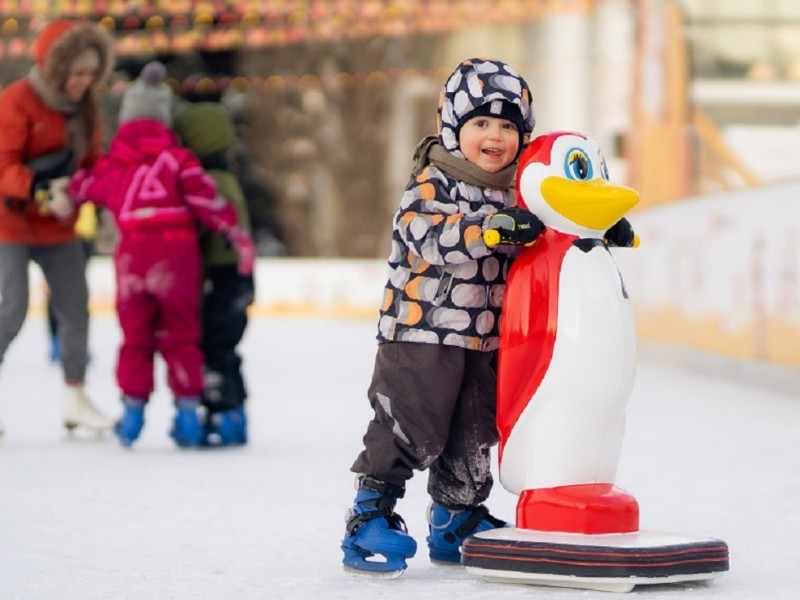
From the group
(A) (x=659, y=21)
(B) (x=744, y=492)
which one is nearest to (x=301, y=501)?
(B) (x=744, y=492)

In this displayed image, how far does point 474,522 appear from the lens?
11.2ft

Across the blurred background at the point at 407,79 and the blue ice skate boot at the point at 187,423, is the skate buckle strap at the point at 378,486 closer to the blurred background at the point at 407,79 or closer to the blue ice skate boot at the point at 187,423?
the blue ice skate boot at the point at 187,423

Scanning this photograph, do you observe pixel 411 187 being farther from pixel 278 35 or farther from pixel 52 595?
pixel 278 35

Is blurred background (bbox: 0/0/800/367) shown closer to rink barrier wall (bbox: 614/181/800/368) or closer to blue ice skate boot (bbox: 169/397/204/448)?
rink barrier wall (bbox: 614/181/800/368)

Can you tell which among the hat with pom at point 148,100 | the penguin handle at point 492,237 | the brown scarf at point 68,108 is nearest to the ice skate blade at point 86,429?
the brown scarf at point 68,108

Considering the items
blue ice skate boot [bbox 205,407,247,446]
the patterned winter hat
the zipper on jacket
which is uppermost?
the patterned winter hat

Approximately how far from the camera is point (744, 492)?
15.0 ft

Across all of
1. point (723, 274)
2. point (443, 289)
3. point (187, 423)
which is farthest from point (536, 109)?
point (443, 289)

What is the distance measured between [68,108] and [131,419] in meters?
1.05

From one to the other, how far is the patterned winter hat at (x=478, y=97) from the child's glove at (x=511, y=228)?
219 millimetres

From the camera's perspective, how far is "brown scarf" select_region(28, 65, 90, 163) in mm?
5676

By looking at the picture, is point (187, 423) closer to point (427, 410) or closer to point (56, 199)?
point (56, 199)

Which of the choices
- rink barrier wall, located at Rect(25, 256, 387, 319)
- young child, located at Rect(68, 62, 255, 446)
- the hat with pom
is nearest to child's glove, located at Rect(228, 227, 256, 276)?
young child, located at Rect(68, 62, 255, 446)

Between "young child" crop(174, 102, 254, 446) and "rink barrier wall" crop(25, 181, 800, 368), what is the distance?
9.54 feet
